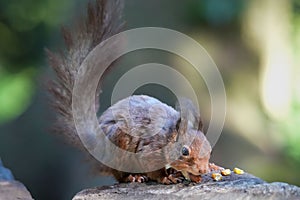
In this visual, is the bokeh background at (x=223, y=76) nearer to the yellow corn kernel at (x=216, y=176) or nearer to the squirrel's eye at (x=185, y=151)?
the yellow corn kernel at (x=216, y=176)

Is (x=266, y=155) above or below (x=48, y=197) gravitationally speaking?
above

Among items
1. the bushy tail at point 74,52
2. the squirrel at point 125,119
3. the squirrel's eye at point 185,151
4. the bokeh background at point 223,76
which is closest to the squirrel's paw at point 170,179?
the squirrel at point 125,119

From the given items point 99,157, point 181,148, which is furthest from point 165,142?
point 99,157

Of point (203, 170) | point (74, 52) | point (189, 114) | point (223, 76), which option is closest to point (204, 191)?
point (203, 170)

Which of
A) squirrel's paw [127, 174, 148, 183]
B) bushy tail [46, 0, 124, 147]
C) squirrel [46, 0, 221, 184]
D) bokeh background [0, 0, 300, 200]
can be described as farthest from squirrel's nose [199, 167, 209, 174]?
bokeh background [0, 0, 300, 200]

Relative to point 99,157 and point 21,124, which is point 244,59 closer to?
point 21,124

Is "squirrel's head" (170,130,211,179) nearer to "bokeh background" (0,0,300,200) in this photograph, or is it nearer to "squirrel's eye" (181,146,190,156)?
"squirrel's eye" (181,146,190,156)
